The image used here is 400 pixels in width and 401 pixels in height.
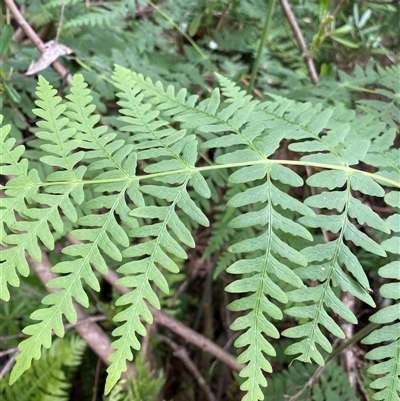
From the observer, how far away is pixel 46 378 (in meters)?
1.54

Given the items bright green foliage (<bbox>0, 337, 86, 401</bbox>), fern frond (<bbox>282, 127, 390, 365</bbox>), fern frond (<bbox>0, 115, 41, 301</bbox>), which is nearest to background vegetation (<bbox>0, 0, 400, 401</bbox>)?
bright green foliage (<bbox>0, 337, 86, 401</bbox>)

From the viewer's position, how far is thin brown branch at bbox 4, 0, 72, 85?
1.46 metres

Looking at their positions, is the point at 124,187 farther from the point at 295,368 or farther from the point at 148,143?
the point at 295,368

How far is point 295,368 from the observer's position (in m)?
1.57

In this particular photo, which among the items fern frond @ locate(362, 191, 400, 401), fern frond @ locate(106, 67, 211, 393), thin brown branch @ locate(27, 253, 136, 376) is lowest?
thin brown branch @ locate(27, 253, 136, 376)

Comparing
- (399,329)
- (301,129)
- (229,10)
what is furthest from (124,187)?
(229,10)

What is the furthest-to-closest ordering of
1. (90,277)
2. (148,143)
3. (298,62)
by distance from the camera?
(298,62) → (148,143) → (90,277)

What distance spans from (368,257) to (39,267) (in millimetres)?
1337

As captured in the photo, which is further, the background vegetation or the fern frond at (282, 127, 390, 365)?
the background vegetation

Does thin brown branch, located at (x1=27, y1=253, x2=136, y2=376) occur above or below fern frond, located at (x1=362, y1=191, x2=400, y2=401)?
below

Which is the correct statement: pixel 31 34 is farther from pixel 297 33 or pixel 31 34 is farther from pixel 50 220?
pixel 297 33

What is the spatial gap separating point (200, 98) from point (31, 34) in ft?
2.41

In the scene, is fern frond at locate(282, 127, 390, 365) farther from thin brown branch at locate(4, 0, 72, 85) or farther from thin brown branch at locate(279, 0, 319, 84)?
thin brown branch at locate(4, 0, 72, 85)

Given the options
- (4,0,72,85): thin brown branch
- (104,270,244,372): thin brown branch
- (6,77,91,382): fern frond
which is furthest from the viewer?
(104,270,244,372): thin brown branch
